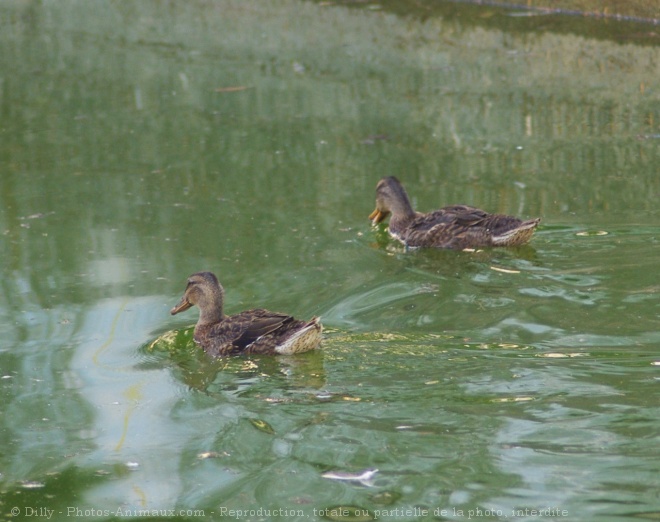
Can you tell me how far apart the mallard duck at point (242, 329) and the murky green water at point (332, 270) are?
91mm

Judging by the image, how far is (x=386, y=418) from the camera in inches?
219

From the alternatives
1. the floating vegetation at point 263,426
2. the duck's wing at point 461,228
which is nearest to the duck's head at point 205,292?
the floating vegetation at point 263,426

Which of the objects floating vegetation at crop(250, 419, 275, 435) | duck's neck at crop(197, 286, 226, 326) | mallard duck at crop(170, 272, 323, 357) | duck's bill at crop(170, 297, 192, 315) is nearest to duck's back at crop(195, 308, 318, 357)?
mallard duck at crop(170, 272, 323, 357)

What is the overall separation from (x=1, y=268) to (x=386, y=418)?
3.91 meters

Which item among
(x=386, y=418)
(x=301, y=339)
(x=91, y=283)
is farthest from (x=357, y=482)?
(x=91, y=283)

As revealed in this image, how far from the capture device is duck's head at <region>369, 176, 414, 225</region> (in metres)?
9.27

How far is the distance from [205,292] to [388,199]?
8.26 ft

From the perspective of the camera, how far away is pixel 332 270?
26.8ft

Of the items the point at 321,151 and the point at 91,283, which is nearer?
the point at 91,283

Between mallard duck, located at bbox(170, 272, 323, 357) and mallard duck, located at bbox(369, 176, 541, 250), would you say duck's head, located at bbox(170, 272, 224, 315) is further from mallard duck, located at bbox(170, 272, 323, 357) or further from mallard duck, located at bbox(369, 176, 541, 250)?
mallard duck, located at bbox(369, 176, 541, 250)

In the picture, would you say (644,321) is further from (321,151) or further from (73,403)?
(321,151)

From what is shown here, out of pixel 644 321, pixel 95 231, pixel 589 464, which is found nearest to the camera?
pixel 589 464

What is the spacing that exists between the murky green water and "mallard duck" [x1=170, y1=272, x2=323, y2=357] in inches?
3.6

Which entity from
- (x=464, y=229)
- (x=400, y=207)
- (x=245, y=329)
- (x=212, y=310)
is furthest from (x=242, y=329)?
(x=400, y=207)
